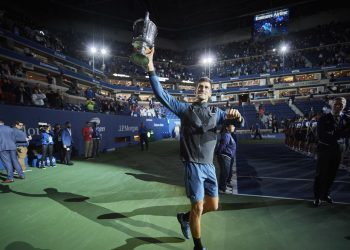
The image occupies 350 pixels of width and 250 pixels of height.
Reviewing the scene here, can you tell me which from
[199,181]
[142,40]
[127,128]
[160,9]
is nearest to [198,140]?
[199,181]

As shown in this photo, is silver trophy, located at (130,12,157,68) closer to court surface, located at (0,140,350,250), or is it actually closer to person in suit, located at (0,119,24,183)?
→ court surface, located at (0,140,350,250)

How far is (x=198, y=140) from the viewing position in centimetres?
304

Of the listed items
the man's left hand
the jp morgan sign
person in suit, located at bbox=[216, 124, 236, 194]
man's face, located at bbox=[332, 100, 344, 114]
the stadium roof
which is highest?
the stadium roof

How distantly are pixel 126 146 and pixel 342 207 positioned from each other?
16978mm

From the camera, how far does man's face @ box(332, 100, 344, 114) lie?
4.96 meters

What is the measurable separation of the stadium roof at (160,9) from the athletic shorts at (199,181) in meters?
38.9

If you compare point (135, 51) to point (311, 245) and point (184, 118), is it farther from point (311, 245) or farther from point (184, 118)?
point (311, 245)

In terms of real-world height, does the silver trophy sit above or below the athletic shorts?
above

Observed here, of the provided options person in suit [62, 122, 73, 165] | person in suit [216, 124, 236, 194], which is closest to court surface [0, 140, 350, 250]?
person in suit [216, 124, 236, 194]

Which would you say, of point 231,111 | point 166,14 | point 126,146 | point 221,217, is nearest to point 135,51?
point 231,111

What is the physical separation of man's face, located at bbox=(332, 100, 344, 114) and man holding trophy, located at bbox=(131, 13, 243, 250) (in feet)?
10.7

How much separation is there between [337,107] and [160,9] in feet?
141

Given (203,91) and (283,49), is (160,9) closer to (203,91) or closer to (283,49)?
(283,49)

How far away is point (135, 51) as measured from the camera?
256cm
